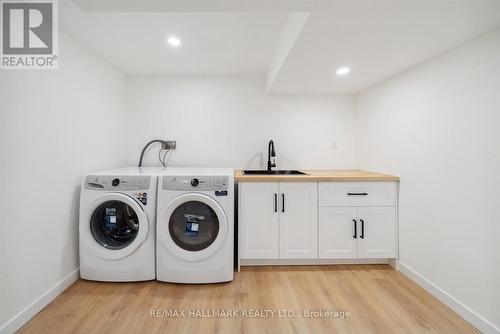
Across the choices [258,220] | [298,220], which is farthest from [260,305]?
[298,220]

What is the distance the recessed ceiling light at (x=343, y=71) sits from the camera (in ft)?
6.20

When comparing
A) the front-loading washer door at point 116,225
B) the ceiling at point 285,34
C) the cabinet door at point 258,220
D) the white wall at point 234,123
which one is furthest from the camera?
the white wall at point 234,123

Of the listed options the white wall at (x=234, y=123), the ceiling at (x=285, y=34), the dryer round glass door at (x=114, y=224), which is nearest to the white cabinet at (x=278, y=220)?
the white wall at (x=234, y=123)

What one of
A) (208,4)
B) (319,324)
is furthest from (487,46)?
(319,324)

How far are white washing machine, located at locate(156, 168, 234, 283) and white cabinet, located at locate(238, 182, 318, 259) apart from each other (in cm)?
25

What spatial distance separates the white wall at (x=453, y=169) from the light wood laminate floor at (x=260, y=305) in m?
0.27

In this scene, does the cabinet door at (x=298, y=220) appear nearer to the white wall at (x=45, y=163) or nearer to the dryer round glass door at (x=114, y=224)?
the dryer round glass door at (x=114, y=224)

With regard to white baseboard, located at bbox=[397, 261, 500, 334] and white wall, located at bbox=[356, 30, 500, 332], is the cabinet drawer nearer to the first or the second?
white wall, located at bbox=[356, 30, 500, 332]

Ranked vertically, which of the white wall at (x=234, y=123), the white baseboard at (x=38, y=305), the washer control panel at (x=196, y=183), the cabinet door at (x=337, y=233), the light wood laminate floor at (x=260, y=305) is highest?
the white wall at (x=234, y=123)

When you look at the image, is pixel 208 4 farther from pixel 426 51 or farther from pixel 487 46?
pixel 487 46

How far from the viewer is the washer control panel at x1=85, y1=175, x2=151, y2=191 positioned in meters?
1.79

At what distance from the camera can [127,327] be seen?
1376mm

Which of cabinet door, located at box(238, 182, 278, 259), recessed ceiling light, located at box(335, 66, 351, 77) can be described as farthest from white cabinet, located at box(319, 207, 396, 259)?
recessed ceiling light, located at box(335, 66, 351, 77)

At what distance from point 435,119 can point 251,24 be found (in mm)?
1522
